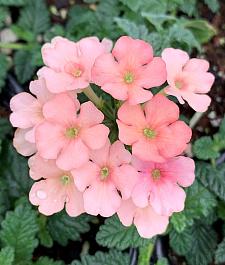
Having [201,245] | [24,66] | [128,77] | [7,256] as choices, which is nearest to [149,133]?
[128,77]

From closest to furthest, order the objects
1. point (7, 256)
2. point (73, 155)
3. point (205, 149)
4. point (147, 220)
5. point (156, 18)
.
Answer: point (73, 155), point (147, 220), point (7, 256), point (205, 149), point (156, 18)

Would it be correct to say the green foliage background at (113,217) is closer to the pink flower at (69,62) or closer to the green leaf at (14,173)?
the green leaf at (14,173)

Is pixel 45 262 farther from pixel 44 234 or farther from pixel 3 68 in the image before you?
pixel 3 68

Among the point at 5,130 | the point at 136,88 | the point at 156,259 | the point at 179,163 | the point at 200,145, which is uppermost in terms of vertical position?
the point at 136,88

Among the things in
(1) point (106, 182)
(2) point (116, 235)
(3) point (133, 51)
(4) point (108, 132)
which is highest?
(3) point (133, 51)

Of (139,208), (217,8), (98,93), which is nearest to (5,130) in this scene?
(98,93)

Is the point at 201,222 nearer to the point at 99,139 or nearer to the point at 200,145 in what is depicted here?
the point at 200,145

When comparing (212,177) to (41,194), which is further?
(212,177)
